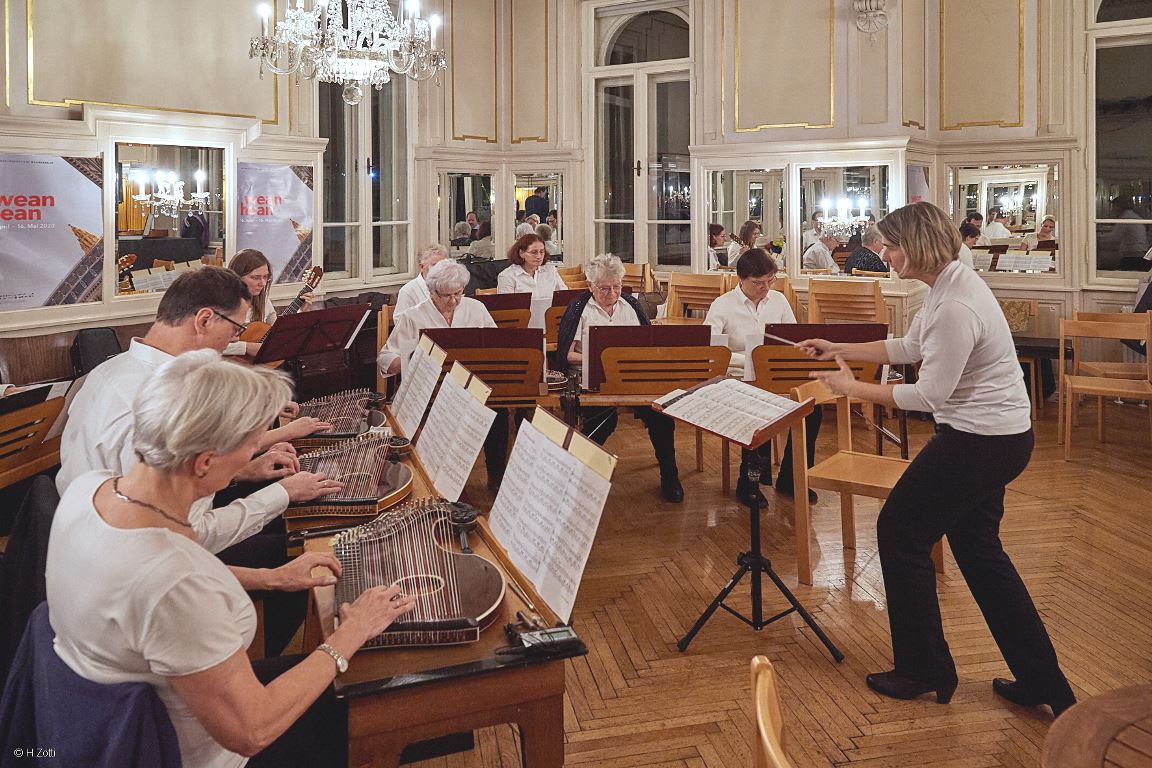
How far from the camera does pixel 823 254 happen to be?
826cm

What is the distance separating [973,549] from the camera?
3.01 m

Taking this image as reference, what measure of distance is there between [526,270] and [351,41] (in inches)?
93.5

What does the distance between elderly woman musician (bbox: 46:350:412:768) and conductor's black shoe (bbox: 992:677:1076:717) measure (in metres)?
2.34

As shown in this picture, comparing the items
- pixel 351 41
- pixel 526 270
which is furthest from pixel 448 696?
pixel 526 270

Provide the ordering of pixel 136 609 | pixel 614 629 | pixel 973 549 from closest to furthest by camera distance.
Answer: pixel 136 609
pixel 973 549
pixel 614 629

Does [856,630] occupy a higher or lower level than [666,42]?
lower

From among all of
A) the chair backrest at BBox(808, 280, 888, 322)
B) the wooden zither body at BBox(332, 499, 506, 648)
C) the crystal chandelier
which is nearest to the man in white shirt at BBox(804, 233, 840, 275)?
the chair backrest at BBox(808, 280, 888, 322)

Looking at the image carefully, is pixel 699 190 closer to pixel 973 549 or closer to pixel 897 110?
pixel 897 110

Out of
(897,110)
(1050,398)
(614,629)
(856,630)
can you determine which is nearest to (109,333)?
(614,629)

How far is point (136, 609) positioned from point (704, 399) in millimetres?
2311

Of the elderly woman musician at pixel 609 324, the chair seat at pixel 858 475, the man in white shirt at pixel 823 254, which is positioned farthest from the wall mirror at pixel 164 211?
the man in white shirt at pixel 823 254

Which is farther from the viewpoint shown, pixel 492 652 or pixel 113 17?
pixel 113 17

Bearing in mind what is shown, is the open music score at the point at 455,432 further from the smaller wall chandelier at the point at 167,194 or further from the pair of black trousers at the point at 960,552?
the smaller wall chandelier at the point at 167,194

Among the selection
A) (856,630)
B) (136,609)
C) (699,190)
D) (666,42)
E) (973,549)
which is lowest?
(856,630)
